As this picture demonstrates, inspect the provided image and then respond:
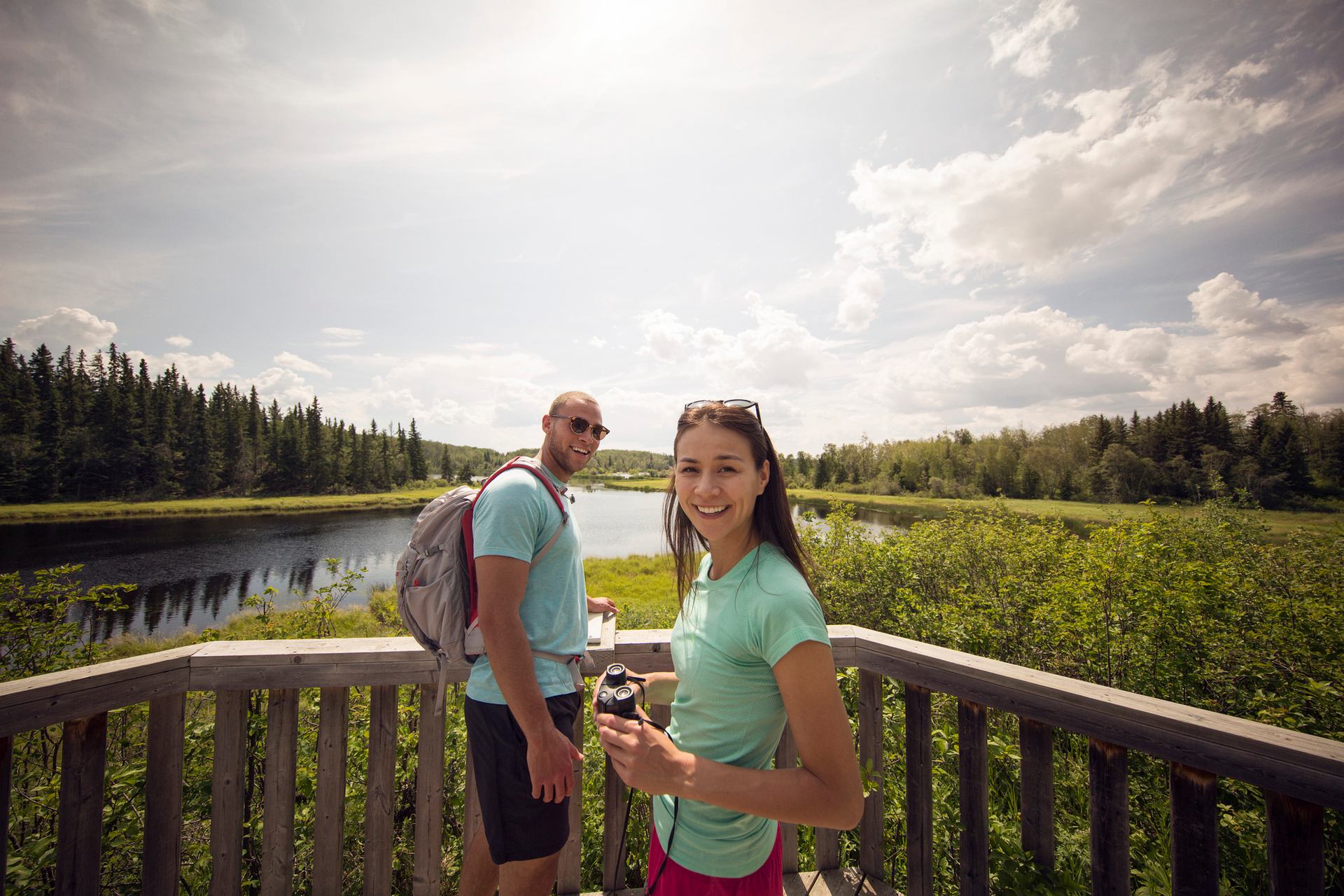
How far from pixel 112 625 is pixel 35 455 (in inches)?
2162

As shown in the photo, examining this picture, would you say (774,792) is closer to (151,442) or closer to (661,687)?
(661,687)

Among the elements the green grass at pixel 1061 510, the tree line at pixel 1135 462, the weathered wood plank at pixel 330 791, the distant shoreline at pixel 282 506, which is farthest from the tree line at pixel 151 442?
the weathered wood plank at pixel 330 791

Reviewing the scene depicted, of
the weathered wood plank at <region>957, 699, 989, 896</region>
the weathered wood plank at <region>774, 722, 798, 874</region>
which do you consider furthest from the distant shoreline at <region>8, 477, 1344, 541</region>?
the weathered wood plank at <region>957, 699, 989, 896</region>

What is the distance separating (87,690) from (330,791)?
2.74ft

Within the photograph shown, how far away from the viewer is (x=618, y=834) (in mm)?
2117

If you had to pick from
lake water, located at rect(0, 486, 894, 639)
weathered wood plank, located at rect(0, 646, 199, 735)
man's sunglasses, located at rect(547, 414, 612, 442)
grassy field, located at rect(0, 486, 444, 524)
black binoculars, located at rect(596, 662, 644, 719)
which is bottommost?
lake water, located at rect(0, 486, 894, 639)

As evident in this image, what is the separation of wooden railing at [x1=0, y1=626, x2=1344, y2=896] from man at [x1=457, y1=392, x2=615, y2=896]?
0.20 metres

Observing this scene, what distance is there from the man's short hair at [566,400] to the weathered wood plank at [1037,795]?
6.57 feet

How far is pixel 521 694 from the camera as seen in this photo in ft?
5.50

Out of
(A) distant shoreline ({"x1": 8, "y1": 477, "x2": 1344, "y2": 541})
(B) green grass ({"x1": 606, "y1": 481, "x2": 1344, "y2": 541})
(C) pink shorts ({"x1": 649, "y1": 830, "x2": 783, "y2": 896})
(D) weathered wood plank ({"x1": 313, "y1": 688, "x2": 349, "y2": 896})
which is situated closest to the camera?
(C) pink shorts ({"x1": 649, "y1": 830, "x2": 783, "y2": 896})

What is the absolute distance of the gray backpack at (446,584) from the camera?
5.93 ft

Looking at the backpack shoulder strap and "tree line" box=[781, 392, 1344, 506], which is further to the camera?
"tree line" box=[781, 392, 1344, 506]

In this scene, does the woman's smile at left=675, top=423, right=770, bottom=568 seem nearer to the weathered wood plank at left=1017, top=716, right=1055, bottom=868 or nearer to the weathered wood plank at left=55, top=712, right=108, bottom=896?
the weathered wood plank at left=1017, top=716, right=1055, bottom=868

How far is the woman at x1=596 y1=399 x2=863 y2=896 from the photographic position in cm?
106
